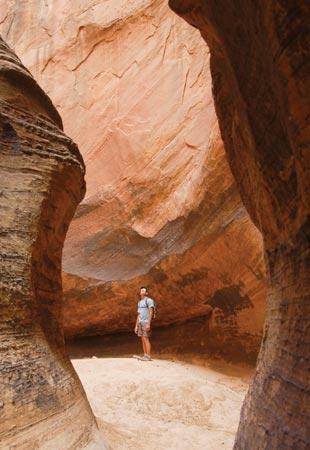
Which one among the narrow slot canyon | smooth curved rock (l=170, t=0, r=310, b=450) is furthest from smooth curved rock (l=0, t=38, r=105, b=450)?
smooth curved rock (l=170, t=0, r=310, b=450)

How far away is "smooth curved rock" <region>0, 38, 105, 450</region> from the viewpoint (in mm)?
2900

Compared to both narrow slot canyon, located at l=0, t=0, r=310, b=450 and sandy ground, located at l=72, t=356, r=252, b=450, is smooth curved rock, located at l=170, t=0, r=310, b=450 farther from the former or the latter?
sandy ground, located at l=72, t=356, r=252, b=450

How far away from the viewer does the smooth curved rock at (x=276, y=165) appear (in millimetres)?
1974

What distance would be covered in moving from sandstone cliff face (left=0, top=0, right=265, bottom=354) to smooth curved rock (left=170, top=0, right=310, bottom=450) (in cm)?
641

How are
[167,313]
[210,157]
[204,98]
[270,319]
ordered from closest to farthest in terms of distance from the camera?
[270,319] → [210,157] → [204,98] → [167,313]

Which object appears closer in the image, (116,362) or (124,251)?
(116,362)

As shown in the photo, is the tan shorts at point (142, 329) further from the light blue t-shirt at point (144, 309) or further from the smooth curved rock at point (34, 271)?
the smooth curved rock at point (34, 271)

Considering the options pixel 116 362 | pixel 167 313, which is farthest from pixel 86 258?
pixel 116 362

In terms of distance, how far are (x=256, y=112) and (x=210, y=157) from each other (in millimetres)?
6853

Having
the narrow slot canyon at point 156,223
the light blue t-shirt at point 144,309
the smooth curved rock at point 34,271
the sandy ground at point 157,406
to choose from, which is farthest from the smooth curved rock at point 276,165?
the light blue t-shirt at point 144,309

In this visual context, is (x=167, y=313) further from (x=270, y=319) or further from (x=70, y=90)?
(x=270, y=319)

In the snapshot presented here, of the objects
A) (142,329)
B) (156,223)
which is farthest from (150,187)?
(142,329)

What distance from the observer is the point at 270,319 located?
2980 mm

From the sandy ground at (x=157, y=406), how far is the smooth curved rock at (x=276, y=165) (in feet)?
6.41
